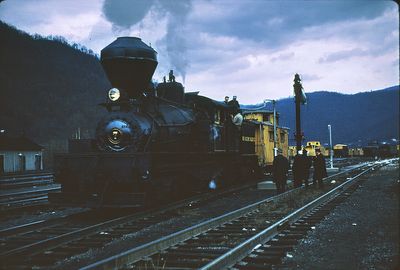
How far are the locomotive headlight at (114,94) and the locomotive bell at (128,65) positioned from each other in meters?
0.34

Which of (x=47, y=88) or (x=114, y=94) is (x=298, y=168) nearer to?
(x=114, y=94)

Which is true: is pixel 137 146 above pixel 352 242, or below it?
above

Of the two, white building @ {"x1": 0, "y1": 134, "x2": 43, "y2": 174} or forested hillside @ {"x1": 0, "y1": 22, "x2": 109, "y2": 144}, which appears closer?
white building @ {"x1": 0, "y1": 134, "x2": 43, "y2": 174}

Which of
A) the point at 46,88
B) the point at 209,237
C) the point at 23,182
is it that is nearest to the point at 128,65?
the point at 209,237

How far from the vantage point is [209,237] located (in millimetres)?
7535

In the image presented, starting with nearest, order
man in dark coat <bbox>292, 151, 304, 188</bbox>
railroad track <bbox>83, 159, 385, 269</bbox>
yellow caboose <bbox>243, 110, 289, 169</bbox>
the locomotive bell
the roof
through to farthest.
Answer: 1. railroad track <bbox>83, 159, 385, 269</bbox>
2. the locomotive bell
3. man in dark coat <bbox>292, 151, 304, 188</bbox>
4. yellow caboose <bbox>243, 110, 289, 169</bbox>
5. the roof

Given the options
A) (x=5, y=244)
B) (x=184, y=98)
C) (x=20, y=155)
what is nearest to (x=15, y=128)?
(x=20, y=155)

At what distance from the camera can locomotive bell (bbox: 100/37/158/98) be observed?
11289 mm

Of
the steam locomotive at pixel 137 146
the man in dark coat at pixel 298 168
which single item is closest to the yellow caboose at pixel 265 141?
the man in dark coat at pixel 298 168

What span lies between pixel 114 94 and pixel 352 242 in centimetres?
700

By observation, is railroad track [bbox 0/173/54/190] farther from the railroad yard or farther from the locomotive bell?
the locomotive bell

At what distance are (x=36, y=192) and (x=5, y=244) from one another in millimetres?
10924

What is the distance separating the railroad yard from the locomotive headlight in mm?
3106

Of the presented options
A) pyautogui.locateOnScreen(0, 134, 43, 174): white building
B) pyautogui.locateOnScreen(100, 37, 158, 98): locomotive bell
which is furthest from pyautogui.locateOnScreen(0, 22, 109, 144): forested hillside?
pyautogui.locateOnScreen(100, 37, 158, 98): locomotive bell
